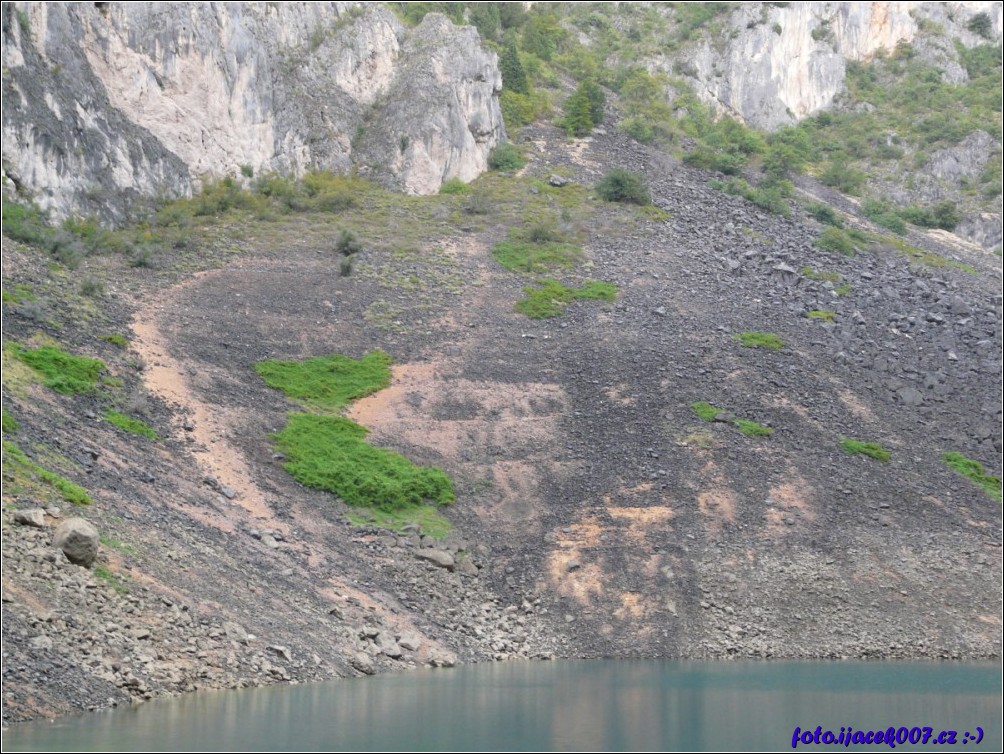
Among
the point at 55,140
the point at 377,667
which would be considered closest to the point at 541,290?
the point at 55,140

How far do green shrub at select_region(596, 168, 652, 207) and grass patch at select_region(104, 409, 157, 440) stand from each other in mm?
34904

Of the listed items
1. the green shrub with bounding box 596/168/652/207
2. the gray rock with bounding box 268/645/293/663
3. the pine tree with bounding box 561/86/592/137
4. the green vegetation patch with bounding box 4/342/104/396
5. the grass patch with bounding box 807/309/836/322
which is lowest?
the gray rock with bounding box 268/645/293/663

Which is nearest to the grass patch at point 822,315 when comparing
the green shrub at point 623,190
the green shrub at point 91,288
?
the green shrub at point 623,190

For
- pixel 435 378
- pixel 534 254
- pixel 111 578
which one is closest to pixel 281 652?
pixel 111 578

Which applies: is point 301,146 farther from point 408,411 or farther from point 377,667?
point 377,667

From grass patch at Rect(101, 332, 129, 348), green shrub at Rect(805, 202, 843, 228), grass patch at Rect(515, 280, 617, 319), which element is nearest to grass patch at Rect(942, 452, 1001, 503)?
grass patch at Rect(515, 280, 617, 319)

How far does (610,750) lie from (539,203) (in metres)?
47.0

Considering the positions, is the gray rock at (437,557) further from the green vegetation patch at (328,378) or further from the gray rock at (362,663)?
the green vegetation patch at (328,378)

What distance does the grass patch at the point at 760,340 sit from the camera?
5062cm

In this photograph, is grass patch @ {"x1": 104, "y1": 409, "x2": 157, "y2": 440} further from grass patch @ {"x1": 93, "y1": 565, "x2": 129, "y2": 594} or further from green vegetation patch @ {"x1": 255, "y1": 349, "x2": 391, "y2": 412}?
grass patch @ {"x1": 93, "y1": 565, "x2": 129, "y2": 594}

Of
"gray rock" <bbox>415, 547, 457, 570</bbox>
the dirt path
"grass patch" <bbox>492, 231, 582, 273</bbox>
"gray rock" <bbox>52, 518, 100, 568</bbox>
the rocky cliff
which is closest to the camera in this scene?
"gray rock" <bbox>52, 518, 100, 568</bbox>

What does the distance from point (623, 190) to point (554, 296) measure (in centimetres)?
1456

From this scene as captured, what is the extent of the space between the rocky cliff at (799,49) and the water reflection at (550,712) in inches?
2696

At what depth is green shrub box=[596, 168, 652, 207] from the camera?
221ft
